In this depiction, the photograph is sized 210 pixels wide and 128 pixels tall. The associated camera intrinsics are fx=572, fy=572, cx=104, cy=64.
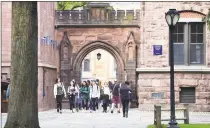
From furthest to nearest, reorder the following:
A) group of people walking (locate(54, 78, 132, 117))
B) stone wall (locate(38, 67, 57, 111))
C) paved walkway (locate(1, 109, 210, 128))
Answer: stone wall (locate(38, 67, 57, 111)) < group of people walking (locate(54, 78, 132, 117)) < paved walkway (locate(1, 109, 210, 128))

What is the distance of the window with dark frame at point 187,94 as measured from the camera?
26.7 m

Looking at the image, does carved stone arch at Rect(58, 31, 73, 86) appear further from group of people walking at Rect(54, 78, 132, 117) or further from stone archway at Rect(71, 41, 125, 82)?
group of people walking at Rect(54, 78, 132, 117)

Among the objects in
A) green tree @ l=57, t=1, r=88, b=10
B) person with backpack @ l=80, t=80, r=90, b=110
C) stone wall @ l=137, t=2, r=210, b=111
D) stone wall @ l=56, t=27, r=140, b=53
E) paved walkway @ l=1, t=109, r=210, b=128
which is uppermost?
green tree @ l=57, t=1, r=88, b=10

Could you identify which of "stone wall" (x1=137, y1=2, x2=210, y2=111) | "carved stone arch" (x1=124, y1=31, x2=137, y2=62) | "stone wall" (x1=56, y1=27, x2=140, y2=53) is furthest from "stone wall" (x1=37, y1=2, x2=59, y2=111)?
"carved stone arch" (x1=124, y1=31, x2=137, y2=62)

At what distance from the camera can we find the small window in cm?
2670

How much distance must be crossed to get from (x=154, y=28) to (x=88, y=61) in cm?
5595

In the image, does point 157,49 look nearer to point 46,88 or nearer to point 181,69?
point 181,69

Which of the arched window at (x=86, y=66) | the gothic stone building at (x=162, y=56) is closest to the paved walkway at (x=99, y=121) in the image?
the gothic stone building at (x=162, y=56)

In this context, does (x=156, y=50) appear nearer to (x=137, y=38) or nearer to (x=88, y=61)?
(x=137, y=38)

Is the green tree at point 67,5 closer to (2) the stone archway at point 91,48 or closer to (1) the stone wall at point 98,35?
(1) the stone wall at point 98,35

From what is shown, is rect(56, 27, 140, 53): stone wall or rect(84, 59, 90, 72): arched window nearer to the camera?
rect(56, 27, 140, 53): stone wall

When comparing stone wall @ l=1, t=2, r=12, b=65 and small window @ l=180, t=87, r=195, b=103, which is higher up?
stone wall @ l=1, t=2, r=12, b=65

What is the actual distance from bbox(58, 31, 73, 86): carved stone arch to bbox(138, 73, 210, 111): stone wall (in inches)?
560

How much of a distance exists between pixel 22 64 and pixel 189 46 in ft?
50.1
